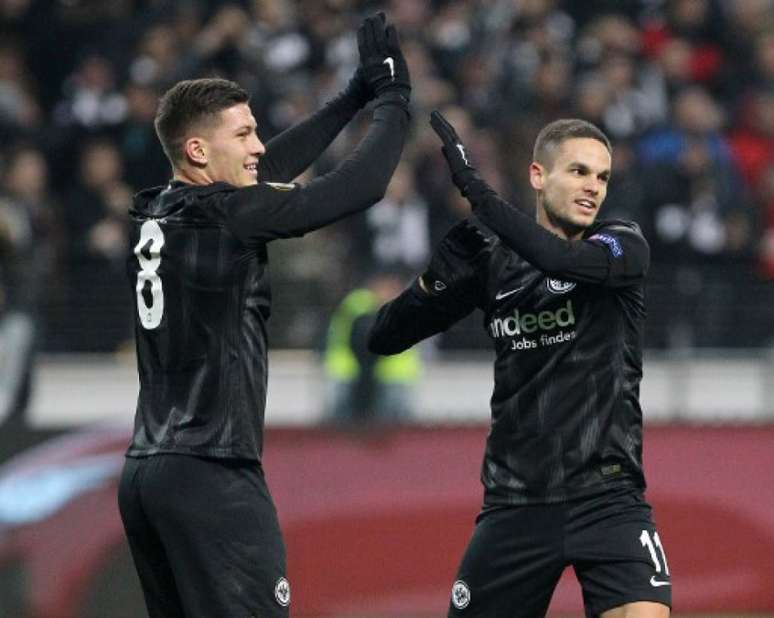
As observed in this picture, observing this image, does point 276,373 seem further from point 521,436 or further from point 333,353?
point 521,436

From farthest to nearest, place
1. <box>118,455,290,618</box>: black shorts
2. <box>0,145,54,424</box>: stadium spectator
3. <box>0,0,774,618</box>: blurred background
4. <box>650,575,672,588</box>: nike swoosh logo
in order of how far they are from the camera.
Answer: <box>0,145,54,424</box>: stadium spectator < <box>0,0,774,618</box>: blurred background < <box>650,575,672,588</box>: nike swoosh logo < <box>118,455,290,618</box>: black shorts

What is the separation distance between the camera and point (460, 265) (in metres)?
5.92

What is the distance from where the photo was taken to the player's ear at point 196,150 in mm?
5156

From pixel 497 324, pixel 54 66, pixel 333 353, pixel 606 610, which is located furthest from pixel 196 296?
pixel 54 66

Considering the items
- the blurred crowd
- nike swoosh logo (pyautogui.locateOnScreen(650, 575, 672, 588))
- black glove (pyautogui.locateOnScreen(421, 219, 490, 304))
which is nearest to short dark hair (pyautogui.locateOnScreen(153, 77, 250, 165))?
black glove (pyautogui.locateOnScreen(421, 219, 490, 304))

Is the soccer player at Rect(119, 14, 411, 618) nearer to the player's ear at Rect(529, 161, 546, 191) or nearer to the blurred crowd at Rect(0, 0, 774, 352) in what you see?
the player's ear at Rect(529, 161, 546, 191)

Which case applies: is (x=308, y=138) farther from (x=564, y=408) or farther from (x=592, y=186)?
(x=564, y=408)

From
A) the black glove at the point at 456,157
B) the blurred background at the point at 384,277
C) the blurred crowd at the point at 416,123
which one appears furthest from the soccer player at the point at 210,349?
the blurred crowd at the point at 416,123

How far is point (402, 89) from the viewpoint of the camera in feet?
17.8

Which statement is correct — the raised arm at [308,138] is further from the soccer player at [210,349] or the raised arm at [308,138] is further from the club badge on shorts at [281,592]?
the club badge on shorts at [281,592]

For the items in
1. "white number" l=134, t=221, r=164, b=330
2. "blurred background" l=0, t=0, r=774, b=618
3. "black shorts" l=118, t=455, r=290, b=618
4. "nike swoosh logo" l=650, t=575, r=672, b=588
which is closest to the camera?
"black shorts" l=118, t=455, r=290, b=618

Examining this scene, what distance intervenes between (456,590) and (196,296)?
1371 mm

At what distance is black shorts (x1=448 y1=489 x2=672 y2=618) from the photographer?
5488 mm

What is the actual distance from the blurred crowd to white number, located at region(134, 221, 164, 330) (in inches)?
216
